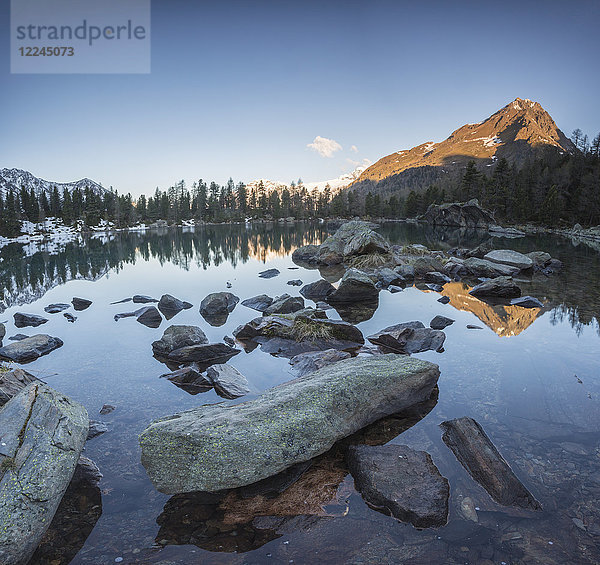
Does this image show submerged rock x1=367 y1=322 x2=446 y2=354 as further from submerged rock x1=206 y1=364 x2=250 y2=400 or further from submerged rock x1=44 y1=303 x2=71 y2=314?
submerged rock x1=44 y1=303 x2=71 y2=314

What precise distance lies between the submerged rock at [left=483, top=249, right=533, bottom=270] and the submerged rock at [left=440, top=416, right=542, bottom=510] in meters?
23.7

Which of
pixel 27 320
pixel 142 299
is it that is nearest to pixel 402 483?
pixel 27 320

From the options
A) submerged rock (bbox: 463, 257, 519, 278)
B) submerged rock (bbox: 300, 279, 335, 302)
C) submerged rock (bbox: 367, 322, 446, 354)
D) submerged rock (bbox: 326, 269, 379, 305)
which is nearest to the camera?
submerged rock (bbox: 367, 322, 446, 354)

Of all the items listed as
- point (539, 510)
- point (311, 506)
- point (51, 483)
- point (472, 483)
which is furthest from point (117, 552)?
A: point (539, 510)

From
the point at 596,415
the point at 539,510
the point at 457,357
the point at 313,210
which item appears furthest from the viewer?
the point at 313,210

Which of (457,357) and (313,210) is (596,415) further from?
(313,210)

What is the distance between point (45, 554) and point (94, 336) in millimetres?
10515

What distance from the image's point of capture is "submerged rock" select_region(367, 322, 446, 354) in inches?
476

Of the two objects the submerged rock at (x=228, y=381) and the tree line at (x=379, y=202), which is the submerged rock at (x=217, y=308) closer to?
the submerged rock at (x=228, y=381)

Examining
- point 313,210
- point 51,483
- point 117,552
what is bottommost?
point 117,552

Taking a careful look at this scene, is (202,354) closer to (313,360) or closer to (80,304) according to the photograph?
(313,360)

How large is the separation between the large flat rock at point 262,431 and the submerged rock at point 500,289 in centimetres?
1461

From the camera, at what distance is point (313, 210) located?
176875 millimetres

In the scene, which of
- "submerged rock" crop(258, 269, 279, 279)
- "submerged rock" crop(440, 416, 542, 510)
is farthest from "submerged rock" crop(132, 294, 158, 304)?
"submerged rock" crop(440, 416, 542, 510)
